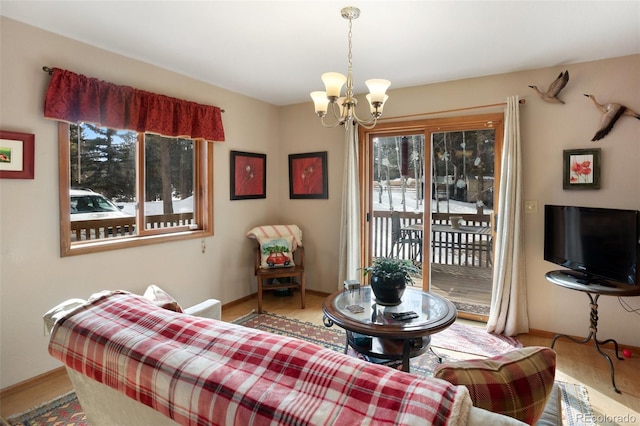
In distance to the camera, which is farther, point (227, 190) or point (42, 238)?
point (227, 190)

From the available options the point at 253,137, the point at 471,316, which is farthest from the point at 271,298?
the point at 471,316

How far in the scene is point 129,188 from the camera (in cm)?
301

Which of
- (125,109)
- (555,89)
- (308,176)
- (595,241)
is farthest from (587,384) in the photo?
(125,109)

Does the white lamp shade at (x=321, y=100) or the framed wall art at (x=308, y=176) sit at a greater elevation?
the white lamp shade at (x=321, y=100)

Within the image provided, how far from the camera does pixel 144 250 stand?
3.03 meters

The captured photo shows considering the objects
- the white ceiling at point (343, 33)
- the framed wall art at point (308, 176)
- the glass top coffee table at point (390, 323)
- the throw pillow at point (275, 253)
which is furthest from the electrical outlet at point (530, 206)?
the throw pillow at point (275, 253)

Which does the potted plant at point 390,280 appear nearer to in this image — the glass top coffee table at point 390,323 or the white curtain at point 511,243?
the glass top coffee table at point 390,323

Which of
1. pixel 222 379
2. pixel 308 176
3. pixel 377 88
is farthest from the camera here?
pixel 308 176

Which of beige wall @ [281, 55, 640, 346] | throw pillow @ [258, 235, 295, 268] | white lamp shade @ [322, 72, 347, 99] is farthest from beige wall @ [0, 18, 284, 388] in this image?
beige wall @ [281, 55, 640, 346]

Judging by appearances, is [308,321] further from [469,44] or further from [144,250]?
[469,44]

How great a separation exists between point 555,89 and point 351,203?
2.20m

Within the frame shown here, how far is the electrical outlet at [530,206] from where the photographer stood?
3145 mm

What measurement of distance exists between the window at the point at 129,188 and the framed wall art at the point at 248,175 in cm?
35

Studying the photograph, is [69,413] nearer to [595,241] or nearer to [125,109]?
[125,109]
